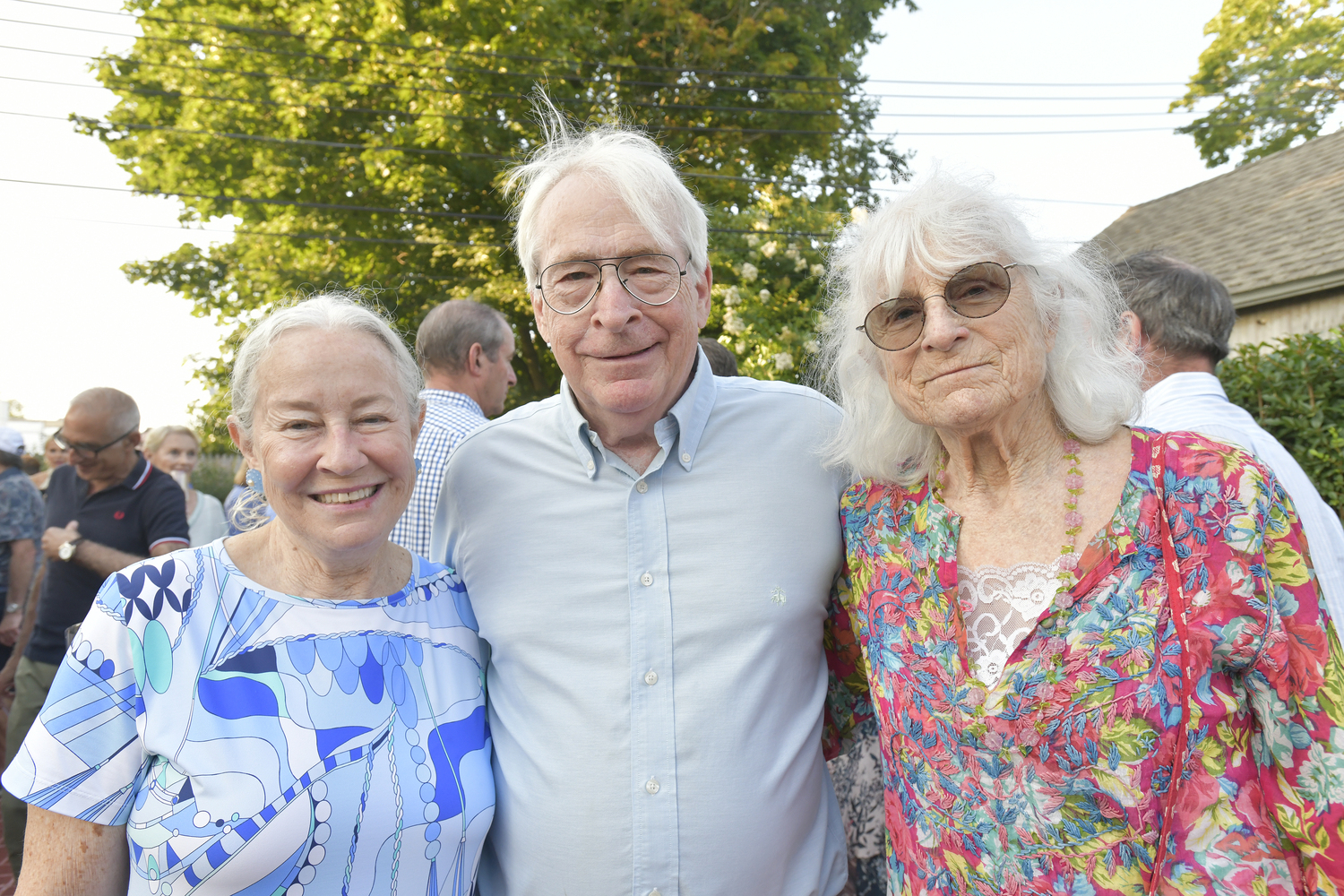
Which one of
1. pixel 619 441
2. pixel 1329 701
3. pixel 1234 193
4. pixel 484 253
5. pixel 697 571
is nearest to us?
pixel 1329 701

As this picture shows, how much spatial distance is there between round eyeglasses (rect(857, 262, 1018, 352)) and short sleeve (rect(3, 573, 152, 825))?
68.3 inches

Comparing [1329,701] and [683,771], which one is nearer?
[1329,701]

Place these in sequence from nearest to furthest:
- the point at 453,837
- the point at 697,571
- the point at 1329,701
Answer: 1. the point at 1329,701
2. the point at 453,837
3. the point at 697,571

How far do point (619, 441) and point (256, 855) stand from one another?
1202mm

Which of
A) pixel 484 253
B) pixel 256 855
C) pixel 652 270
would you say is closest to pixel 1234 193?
pixel 484 253

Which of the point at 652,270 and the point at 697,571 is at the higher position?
the point at 652,270

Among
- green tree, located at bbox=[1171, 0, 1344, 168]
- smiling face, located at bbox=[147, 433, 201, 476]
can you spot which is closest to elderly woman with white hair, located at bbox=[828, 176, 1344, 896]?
smiling face, located at bbox=[147, 433, 201, 476]

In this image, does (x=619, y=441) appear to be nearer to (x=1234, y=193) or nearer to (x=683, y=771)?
(x=683, y=771)

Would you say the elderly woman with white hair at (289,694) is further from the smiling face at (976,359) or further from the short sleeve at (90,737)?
the smiling face at (976,359)

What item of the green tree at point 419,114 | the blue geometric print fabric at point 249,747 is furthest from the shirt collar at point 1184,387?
the green tree at point 419,114

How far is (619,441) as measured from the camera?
7.35 feet

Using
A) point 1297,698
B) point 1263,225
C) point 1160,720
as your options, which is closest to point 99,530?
point 1160,720

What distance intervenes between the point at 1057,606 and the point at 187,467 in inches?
296

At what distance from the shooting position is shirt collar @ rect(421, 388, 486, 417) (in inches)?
182
